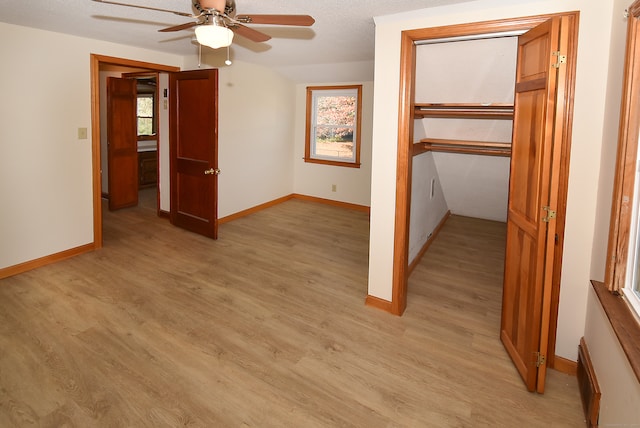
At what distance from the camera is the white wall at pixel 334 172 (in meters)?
6.25

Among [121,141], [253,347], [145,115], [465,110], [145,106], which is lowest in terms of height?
[253,347]

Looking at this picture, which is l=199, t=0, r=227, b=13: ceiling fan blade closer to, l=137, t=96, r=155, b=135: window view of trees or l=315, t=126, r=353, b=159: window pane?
l=315, t=126, r=353, b=159: window pane

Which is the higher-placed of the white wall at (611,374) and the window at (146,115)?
the window at (146,115)

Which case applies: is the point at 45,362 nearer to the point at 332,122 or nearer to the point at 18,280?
the point at 18,280

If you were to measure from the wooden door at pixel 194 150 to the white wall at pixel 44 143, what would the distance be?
792 mm

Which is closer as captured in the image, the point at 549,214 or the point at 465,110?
the point at 549,214

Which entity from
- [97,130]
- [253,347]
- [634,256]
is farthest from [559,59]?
[97,130]

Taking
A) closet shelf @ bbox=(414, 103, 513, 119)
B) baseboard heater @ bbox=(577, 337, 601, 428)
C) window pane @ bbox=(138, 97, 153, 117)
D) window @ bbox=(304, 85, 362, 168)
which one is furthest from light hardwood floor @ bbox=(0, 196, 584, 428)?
window pane @ bbox=(138, 97, 153, 117)

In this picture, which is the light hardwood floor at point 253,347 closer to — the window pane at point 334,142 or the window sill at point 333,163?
→ the window sill at point 333,163

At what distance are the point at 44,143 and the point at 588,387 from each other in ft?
15.3

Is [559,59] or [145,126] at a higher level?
[145,126]

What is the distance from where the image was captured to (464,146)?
3902mm

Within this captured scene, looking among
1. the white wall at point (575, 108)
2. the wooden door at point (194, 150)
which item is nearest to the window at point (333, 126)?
the wooden door at point (194, 150)

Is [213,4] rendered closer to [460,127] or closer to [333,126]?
[460,127]
